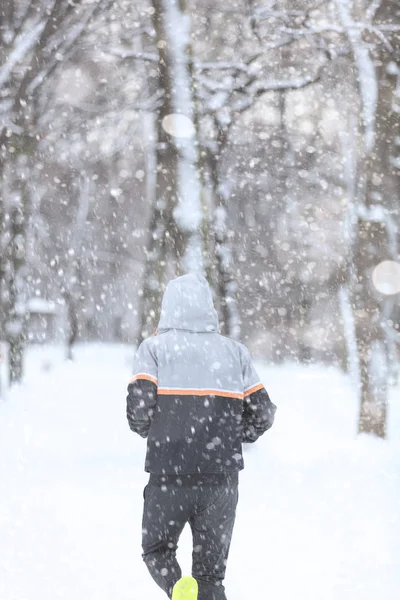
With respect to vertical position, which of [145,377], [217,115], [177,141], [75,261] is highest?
[217,115]

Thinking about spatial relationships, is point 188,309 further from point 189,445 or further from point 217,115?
point 217,115

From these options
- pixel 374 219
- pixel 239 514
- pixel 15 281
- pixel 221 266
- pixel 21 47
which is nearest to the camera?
pixel 239 514

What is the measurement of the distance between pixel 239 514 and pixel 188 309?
352cm

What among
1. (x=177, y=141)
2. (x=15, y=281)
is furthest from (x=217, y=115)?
(x=15, y=281)

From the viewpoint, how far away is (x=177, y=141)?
8164 mm

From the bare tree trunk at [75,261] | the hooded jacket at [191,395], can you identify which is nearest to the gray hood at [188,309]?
the hooded jacket at [191,395]

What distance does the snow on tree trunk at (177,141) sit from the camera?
8023mm

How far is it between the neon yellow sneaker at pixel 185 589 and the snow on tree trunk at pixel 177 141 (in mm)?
5661

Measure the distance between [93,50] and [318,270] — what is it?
1630 cm

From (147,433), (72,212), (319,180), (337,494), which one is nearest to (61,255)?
(72,212)

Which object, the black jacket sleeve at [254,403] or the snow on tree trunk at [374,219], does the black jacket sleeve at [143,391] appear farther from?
the snow on tree trunk at [374,219]

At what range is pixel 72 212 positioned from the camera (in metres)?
25.5

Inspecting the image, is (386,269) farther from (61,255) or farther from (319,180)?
(61,255)

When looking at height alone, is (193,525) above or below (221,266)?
below
